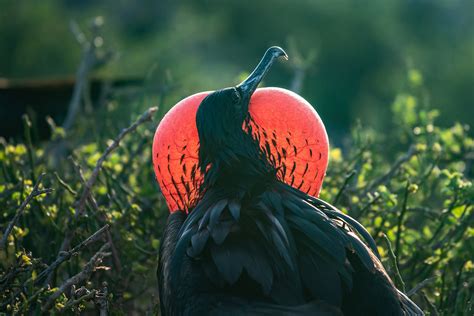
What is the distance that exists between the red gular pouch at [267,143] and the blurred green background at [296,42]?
30.8 feet

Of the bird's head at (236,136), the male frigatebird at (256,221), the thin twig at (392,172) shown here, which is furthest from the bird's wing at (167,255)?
the thin twig at (392,172)

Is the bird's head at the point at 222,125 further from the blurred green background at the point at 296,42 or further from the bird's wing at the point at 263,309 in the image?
the blurred green background at the point at 296,42

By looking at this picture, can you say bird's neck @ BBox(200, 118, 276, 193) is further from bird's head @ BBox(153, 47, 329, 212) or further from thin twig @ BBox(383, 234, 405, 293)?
thin twig @ BBox(383, 234, 405, 293)

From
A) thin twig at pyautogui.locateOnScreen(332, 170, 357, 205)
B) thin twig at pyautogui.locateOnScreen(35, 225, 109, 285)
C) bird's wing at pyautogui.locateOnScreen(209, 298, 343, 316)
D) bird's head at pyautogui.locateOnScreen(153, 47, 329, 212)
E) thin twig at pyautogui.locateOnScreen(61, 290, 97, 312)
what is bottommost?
thin twig at pyautogui.locateOnScreen(61, 290, 97, 312)

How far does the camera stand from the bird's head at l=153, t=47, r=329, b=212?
333 cm

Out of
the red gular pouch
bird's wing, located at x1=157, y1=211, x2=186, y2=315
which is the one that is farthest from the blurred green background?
bird's wing, located at x1=157, y1=211, x2=186, y2=315

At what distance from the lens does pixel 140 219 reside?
414 cm

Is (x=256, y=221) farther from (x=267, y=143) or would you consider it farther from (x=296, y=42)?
(x=296, y=42)

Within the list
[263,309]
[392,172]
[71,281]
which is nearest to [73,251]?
[71,281]

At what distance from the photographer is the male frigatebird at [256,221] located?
2801 millimetres

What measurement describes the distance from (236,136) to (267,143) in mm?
106

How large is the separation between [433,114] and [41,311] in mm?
2255

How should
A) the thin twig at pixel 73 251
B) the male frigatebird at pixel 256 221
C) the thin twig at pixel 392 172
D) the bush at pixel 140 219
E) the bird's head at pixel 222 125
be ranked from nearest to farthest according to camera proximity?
the male frigatebird at pixel 256 221, the thin twig at pixel 73 251, the bird's head at pixel 222 125, the bush at pixel 140 219, the thin twig at pixel 392 172

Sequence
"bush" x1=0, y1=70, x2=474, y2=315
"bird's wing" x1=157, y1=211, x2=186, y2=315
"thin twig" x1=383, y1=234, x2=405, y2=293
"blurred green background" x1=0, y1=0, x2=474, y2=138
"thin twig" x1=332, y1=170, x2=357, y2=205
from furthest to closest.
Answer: "blurred green background" x1=0, y1=0, x2=474, y2=138, "thin twig" x1=332, y1=170, x2=357, y2=205, "bush" x1=0, y1=70, x2=474, y2=315, "thin twig" x1=383, y1=234, x2=405, y2=293, "bird's wing" x1=157, y1=211, x2=186, y2=315
